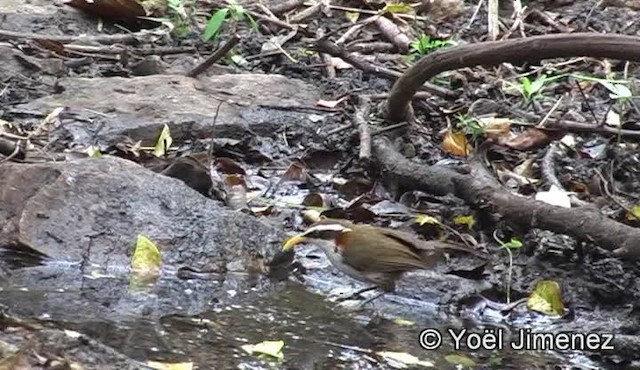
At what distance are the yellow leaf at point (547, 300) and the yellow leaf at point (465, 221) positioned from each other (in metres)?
0.58

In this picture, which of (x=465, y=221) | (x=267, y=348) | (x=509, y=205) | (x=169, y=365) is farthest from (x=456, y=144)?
(x=169, y=365)

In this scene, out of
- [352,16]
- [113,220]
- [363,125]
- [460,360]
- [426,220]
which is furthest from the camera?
[352,16]

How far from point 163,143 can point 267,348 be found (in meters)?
2.20

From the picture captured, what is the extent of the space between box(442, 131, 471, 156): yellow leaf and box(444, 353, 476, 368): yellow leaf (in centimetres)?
204

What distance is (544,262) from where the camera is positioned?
424 cm

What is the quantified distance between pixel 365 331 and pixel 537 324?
2.10 ft

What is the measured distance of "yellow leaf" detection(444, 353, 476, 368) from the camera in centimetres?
338

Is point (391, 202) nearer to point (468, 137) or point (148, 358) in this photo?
point (468, 137)

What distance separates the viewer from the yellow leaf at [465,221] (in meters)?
4.52

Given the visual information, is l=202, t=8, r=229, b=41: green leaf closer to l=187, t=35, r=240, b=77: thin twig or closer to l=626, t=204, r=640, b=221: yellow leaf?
l=187, t=35, r=240, b=77: thin twig

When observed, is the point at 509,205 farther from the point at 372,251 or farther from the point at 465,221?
the point at 372,251

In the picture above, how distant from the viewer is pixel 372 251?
385 centimetres

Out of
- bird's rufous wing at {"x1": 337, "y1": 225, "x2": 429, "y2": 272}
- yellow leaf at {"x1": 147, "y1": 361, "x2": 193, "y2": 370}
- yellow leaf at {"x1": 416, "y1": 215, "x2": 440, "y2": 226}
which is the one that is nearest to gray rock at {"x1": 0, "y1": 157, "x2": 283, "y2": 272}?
bird's rufous wing at {"x1": 337, "y1": 225, "x2": 429, "y2": 272}

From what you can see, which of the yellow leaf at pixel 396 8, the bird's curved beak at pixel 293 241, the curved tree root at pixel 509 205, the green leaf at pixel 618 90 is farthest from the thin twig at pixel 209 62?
the green leaf at pixel 618 90
